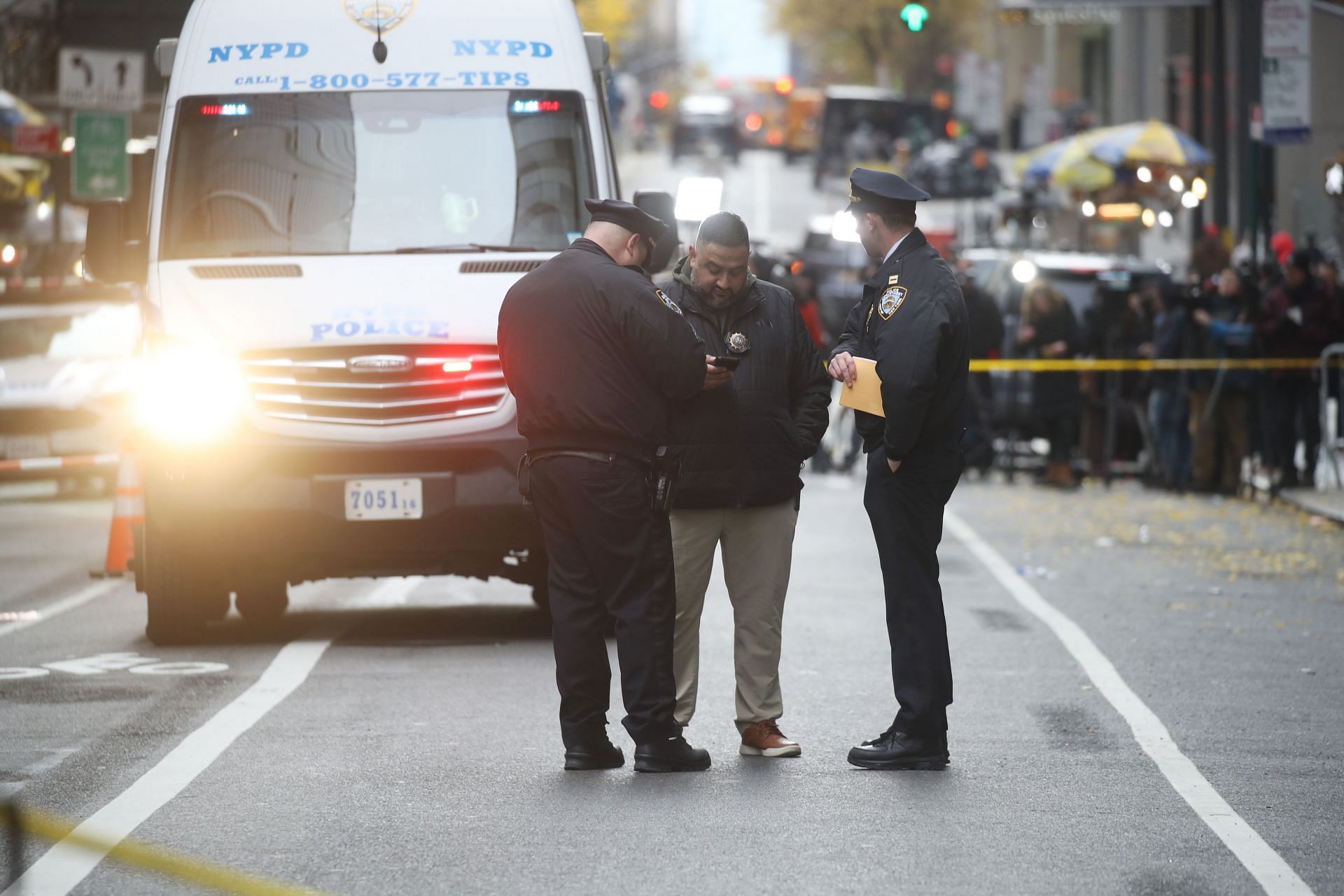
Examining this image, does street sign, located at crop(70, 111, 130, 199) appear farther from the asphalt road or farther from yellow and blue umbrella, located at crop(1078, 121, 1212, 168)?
the asphalt road

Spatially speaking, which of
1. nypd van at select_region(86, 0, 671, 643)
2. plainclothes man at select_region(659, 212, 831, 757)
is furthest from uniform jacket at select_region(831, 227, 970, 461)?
nypd van at select_region(86, 0, 671, 643)

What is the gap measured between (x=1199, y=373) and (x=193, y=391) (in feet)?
40.0

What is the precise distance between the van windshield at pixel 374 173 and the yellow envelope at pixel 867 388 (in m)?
3.58

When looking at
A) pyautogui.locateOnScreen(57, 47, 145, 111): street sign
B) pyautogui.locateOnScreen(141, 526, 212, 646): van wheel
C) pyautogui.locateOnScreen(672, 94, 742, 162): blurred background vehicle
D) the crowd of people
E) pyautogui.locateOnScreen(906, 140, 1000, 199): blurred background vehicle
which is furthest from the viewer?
pyautogui.locateOnScreen(672, 94, 742, 162): blurred background vehicle

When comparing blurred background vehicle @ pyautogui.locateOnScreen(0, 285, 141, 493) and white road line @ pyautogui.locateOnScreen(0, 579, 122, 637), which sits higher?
blurred background vehicle @ pyautogui.locateOnScreen(0, 285, 141, 493)

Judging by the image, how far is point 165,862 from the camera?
6355 mm

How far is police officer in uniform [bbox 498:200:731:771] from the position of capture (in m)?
7.58

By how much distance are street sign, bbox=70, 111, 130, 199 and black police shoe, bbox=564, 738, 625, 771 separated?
19725 mm

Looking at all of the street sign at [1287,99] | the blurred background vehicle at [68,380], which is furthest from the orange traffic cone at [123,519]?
the street sign at [1287,99]

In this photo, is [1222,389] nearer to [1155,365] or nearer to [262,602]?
[1155,365]

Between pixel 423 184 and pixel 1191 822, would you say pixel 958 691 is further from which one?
pixel 423 184

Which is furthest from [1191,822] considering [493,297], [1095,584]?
[1095,584]

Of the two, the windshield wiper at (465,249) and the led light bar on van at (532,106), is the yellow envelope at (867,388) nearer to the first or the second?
the windshield wiper at (465,249)

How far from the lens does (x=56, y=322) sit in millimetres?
21125
